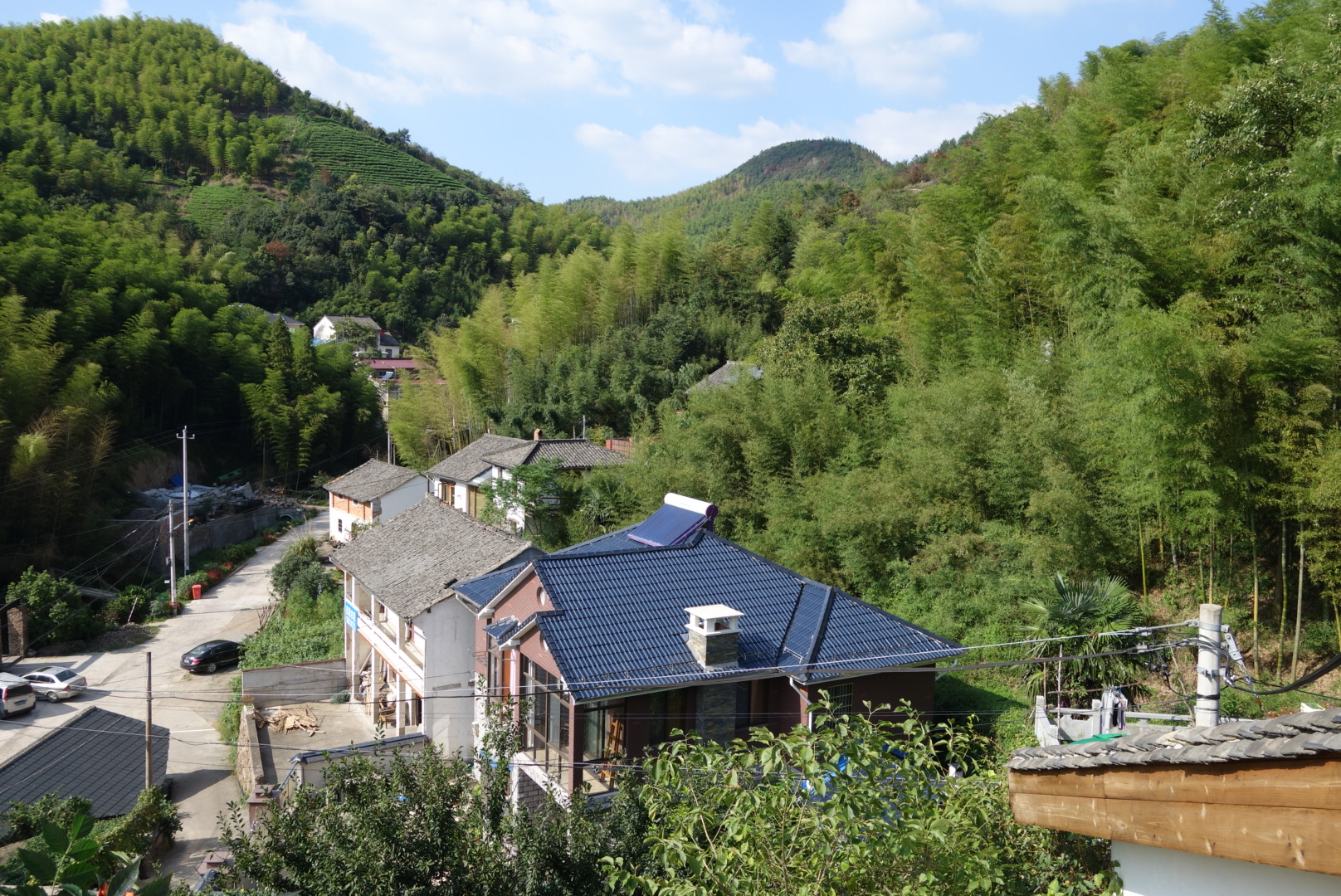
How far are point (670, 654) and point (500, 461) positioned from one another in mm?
11793

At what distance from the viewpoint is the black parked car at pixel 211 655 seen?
15.8 metres

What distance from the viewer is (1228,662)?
14.7 ft

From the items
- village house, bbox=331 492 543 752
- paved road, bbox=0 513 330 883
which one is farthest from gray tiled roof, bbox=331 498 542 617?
paved road, bbox=0 513 330 883

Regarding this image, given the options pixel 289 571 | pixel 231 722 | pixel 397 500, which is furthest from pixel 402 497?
pixel 231 722

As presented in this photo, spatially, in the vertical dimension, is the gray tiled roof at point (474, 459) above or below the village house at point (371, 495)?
above

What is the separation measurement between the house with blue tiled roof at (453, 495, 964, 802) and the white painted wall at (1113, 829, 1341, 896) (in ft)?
15.4

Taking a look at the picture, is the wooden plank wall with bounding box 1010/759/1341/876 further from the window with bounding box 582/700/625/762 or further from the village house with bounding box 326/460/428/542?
the village house with bounding box 326/460/428/542

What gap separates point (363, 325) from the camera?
43594 mm

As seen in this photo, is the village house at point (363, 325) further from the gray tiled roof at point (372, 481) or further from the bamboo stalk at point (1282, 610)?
the bamboo stalk at point (1282, 610)

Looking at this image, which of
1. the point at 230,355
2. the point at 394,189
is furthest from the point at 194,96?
the point at 230,355

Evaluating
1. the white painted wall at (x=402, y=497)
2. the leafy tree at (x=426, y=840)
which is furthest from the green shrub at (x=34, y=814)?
the white painted wall at (x=402, y=497)

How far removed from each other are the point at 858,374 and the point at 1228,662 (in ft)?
32.3

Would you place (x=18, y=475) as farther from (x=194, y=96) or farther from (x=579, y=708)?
(x=194, y=96)

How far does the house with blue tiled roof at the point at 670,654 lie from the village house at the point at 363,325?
124 ft
